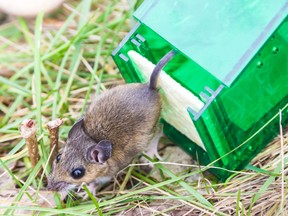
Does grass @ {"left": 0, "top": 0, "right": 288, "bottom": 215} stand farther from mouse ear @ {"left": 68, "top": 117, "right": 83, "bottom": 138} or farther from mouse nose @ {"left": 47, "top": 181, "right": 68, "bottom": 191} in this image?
mouse ear @ {"left": 68, "top": 117, "right": 83, "bottom": 138}

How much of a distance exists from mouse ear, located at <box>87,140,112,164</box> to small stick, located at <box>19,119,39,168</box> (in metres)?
0.35

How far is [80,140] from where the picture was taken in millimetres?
3961

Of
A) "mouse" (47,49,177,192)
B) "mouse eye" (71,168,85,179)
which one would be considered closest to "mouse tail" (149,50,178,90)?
"mouse" (47,49,177,192)

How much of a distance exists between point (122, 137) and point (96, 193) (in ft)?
1.66

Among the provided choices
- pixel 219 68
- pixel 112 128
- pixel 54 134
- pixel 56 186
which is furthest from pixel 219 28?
pixel 56 186

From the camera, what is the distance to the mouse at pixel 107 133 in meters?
3.93

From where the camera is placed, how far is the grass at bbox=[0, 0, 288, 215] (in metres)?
3.82

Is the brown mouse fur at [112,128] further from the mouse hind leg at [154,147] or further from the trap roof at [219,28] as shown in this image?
the trap roof at [219,28]

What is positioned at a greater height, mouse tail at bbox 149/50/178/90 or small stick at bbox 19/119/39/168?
mouse tail at bbox 149/50/178/90

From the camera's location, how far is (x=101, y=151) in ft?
12.6

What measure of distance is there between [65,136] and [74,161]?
1.47 feet

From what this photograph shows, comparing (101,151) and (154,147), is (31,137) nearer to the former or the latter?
(101,151)

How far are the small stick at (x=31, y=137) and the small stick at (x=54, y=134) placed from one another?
0.10 metres

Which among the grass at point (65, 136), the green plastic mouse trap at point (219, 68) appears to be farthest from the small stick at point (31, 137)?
the green plastic mouse trap at point (219, 68)
